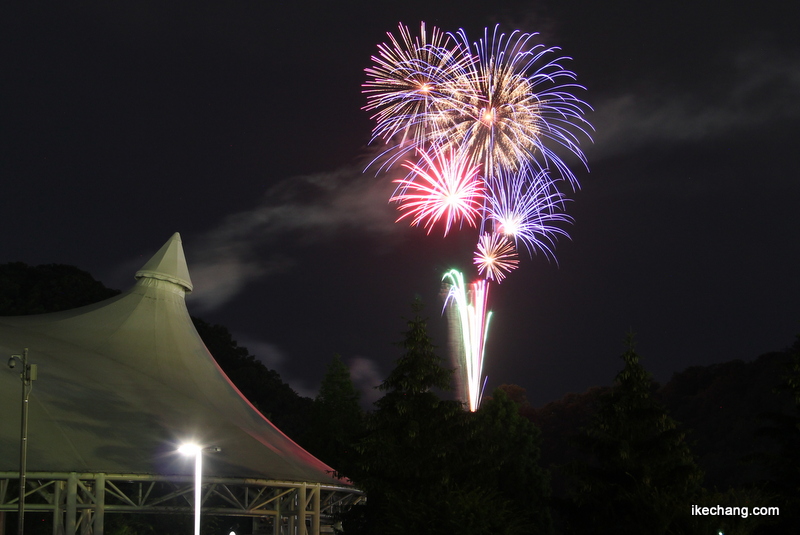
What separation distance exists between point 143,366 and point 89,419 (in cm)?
536

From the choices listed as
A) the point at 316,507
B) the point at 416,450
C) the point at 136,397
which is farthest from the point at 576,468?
the point at 136,397

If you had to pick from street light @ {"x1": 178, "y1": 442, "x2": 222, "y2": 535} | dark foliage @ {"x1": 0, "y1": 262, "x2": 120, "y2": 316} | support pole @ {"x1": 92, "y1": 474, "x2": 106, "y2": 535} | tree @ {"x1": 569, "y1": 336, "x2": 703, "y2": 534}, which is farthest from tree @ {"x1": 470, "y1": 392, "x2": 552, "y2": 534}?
dark foliage @ {"x1": 0, "y1": 262, "x2": 120, "y2": 316}

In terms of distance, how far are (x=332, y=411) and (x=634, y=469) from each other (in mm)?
29617

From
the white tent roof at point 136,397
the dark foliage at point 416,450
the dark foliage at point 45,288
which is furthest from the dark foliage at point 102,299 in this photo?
the dark foliage at point 416,450

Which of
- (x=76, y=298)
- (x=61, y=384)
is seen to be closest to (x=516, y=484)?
(x=61, y=384)

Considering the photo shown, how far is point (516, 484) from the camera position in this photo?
4262 cm

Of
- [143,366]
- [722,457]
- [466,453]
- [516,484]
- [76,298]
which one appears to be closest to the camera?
[466,453]

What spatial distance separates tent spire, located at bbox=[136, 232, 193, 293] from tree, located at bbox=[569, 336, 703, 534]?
60.6ft

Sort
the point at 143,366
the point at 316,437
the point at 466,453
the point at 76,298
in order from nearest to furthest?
the point at 466,453 < the point at 143,366 < the point at 316,437 < the point at 76,298

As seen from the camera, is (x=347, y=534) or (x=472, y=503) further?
(x=347, y=534)

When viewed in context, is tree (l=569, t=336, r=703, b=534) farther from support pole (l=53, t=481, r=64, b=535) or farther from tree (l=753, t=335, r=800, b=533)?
support pole (l=53, t=481, r=64, b=535)

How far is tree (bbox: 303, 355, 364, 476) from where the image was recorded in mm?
50938

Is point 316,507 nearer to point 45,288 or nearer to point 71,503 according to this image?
point 71,503

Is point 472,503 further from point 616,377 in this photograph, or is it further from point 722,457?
point 722,457
